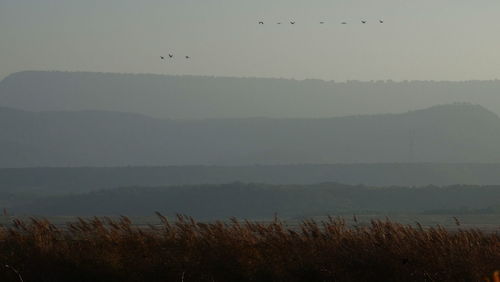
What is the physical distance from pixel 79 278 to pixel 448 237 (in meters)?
7.53

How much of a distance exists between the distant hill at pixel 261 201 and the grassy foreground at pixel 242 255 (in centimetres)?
8148

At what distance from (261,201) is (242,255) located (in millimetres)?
89743

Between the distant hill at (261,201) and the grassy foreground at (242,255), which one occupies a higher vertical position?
the distant hill at (261,201)

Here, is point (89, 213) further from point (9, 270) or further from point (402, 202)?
point (9, 270)

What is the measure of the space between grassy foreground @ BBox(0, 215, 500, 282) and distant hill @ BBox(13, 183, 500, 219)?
81.5 metres

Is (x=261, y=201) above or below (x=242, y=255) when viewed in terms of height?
above

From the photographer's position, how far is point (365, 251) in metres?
23.5

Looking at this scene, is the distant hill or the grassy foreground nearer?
the grassy foreground

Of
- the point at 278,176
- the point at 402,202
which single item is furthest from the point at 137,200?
the point at 278,176

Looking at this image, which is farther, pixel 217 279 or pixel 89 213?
pixel 89 213

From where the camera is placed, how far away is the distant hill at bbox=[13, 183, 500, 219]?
111 metres

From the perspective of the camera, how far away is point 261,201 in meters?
113

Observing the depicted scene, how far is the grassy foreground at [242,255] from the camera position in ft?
74.5

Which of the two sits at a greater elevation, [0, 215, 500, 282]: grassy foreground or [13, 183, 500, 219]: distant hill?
[13, 183, 500, 219]: distant hill
